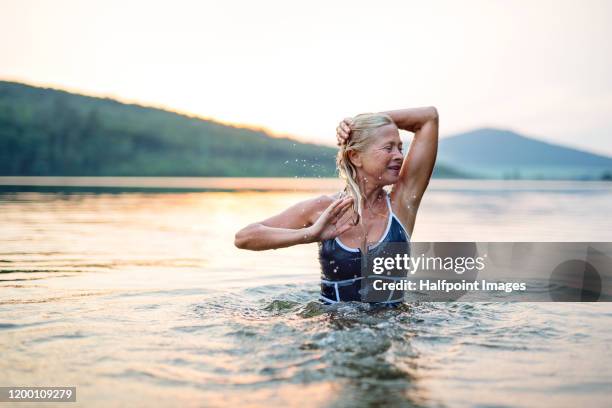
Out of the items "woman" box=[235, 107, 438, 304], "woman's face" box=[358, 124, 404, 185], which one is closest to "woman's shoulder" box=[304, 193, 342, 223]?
"woman" box=[235, 107, 438, 304]

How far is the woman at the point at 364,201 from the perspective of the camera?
5617mm

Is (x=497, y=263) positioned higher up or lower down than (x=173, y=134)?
lower down


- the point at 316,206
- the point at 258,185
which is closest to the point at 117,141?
the point at 258,185

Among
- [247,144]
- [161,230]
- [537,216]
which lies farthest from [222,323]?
[247,144]

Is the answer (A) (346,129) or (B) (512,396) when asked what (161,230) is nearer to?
(A) (346,129)

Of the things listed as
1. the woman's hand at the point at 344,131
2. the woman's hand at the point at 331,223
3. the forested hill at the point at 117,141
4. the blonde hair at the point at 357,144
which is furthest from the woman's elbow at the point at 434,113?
the forested hill at the point at 117,141

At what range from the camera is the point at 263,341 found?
4.96 metres

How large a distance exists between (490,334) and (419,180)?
1496mm

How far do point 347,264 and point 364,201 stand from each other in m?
0.60

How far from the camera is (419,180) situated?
597 centimetres

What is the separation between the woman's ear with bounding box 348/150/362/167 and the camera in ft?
18.8

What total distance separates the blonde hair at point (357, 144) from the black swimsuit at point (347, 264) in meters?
0.28

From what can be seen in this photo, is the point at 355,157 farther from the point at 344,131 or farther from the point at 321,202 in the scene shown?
the point at 321,202

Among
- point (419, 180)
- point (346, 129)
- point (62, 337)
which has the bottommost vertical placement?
point (62, 337)
